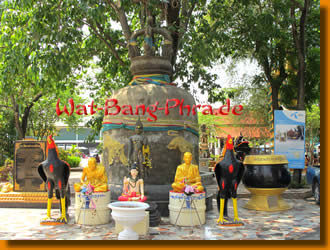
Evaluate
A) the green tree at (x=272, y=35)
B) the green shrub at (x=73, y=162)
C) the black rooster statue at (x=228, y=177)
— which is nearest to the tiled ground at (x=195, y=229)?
the black rooster statue at (x=228, y=177)

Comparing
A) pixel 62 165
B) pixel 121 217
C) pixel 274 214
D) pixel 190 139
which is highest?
pixel 190 139

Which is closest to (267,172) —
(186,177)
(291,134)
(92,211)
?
(186,177)

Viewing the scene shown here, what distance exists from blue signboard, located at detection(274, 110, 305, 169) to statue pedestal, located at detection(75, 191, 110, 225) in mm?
6188

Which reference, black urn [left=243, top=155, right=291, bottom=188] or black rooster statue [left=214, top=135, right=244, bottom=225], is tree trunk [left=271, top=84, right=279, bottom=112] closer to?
black urn [left=243, top=155, right=291, bottom=188]

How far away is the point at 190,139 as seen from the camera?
887 cm

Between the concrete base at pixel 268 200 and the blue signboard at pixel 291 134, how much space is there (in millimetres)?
2542

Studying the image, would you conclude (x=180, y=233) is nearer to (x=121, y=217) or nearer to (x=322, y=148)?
(x=121, y=217)

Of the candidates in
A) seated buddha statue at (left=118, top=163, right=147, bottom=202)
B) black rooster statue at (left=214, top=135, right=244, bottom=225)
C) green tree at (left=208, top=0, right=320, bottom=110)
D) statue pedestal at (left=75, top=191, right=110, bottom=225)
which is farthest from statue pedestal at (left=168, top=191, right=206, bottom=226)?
green tree at (left=208, top=0, right=320, bottom=110)

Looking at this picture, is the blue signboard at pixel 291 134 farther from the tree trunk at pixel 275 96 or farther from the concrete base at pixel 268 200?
the tree trunk at pixel 275 96

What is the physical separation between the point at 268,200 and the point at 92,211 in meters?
4.46

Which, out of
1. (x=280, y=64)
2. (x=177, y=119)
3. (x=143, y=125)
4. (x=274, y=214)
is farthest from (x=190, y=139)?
(x=280, y=64)

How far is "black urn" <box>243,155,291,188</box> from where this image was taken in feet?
28.7

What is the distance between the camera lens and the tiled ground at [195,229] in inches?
248

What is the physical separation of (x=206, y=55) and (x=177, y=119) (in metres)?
2.79
